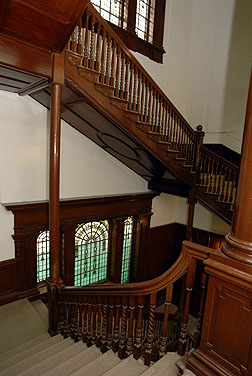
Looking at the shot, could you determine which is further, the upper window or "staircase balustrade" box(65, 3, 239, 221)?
the upper window

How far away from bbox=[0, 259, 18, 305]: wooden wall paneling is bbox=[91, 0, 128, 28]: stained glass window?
204 inches

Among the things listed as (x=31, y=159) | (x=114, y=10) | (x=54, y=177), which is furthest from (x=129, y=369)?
(x=114, y=10)

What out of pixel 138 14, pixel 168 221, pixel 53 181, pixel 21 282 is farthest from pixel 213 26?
pixel 21 282

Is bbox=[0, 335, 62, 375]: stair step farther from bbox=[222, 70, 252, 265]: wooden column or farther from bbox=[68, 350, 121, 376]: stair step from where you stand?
bbox=[222, 70, 252, 265]: wooden column

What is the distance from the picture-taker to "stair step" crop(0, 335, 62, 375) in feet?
9.18

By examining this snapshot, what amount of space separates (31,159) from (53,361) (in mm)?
3102

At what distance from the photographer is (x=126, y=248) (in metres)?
6.36

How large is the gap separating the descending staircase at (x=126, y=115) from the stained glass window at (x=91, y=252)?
67.3 inches

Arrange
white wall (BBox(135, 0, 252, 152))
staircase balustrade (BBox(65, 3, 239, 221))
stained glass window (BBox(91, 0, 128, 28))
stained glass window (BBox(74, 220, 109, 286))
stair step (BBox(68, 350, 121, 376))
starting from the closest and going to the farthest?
stair step (BBox(68, 350, 121, 376)) → staircase balustrade (BBox(65, 3, 239, 221)) → stained glass window (BBox(91, 0, 128, 28)) → stained glass window (BBox(74, 220, 109, 286)) → white wall (BBox(135, 0, 252, 152))

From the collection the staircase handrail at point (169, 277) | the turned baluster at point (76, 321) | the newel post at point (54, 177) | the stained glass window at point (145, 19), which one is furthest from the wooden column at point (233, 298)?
the stained glass window at point (145, 19)

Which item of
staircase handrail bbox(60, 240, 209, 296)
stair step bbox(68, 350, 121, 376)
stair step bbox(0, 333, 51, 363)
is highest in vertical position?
staircase handrail bbox(60, 240, 209, 296)

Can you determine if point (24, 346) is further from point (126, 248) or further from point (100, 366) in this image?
point (126, 248)

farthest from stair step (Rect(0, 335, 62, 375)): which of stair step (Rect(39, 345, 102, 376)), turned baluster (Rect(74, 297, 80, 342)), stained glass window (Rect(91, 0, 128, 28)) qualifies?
stained glass window (Rect(91, 0, 128, 28))

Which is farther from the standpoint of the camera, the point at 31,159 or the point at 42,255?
the point at 42,255
